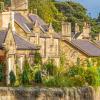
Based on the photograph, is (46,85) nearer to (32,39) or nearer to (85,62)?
(32,39)

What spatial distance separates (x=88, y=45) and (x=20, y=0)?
1067 cm

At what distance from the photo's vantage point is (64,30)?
78125 mm

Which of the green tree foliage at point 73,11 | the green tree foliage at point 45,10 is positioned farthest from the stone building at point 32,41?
the green tree foliage at point 73,11

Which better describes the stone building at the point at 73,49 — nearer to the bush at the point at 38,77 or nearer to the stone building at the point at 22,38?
the stone building at the point at 22,38

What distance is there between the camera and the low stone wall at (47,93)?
Answer: 1839 inches

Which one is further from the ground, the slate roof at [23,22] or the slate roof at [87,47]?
the slate roof at [23,22]

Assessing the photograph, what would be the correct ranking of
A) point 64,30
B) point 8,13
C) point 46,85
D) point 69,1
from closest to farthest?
point 46,85
point 8,13
point 64,30
point 69,1

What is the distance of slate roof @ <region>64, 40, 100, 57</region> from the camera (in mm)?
75713

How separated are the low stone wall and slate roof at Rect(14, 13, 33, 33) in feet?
46.0

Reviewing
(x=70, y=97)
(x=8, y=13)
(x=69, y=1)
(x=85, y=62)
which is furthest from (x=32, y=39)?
(x=69, y=1)

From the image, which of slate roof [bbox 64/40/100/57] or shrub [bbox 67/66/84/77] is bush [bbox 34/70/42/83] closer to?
shrub [bbox 67/66/84/77]

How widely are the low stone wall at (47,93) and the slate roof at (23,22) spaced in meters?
14.0

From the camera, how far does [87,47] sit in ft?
259

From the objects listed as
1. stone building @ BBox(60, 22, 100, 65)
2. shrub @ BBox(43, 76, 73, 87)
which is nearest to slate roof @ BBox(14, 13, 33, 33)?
stone building @ BBox(60, 22, 100, 65)
